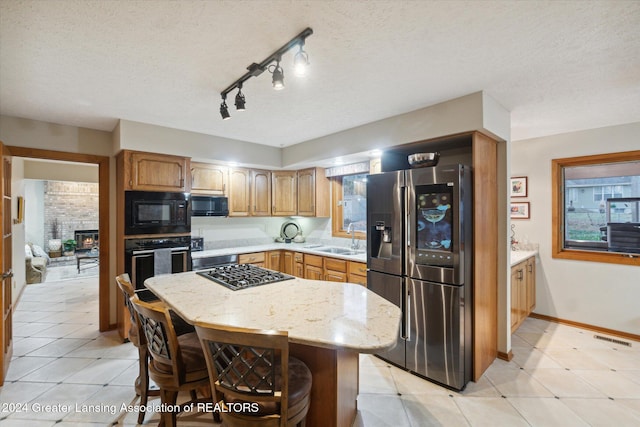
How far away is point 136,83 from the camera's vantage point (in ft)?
7.16

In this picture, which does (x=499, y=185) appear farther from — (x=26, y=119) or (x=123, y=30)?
(x=26, y=119)

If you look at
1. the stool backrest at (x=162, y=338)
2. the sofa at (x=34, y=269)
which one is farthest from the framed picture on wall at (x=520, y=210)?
the sofa at (x=34, y=269)

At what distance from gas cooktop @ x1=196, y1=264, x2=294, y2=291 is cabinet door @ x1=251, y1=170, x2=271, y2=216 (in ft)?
6.64

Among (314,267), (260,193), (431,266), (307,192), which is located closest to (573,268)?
(431,266)

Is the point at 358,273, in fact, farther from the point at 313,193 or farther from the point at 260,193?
the point at 260,193

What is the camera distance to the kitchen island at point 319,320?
49.1 inches

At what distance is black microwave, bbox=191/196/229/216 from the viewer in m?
3.81

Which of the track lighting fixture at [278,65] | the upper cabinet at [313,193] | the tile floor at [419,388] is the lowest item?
the tile floor at [419,388]

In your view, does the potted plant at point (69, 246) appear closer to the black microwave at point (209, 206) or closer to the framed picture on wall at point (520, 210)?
the black microwave at point (209, 206)

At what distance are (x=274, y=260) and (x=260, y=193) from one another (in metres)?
1.08

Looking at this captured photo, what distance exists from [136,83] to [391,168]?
2542 mm

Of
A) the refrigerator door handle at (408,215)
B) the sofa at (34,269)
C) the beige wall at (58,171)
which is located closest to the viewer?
the refrigerator door handle at (408,215)

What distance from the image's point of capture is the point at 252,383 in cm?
130

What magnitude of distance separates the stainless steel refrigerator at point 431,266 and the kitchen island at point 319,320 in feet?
2.71
